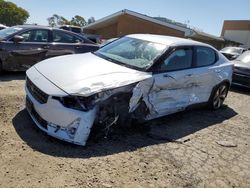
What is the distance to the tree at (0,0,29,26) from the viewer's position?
55219mm

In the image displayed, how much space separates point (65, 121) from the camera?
3793 mm

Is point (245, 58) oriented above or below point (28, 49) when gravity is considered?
below

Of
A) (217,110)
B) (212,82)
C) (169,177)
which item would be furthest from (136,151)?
(217,110)

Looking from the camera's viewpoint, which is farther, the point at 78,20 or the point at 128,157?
the point at 78,20

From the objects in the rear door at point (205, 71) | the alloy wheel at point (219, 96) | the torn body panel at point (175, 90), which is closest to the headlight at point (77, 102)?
the torn body panel at point (175, 90)

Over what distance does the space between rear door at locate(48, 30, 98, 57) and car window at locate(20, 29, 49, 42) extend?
0.25 meters

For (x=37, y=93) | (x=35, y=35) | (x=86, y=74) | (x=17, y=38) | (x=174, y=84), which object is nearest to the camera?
(x=37, y=93)

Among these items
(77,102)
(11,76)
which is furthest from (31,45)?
(77,102)

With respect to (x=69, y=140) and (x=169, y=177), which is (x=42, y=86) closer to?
(x=69, y=140)

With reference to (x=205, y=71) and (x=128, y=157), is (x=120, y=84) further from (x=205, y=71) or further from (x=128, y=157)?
(x=205, y=71)

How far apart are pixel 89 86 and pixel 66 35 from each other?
17.4 feet

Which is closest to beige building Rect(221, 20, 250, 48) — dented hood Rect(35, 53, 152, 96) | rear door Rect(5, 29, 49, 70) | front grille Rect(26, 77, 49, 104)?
rear door Rect(5, 29, 49, 70)

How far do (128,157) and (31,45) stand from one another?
528 centimetres

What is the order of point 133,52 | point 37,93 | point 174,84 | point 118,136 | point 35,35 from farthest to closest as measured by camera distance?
point 35,35 → point 133,52 → point 174,84 → point 118,136 → point 37,93
